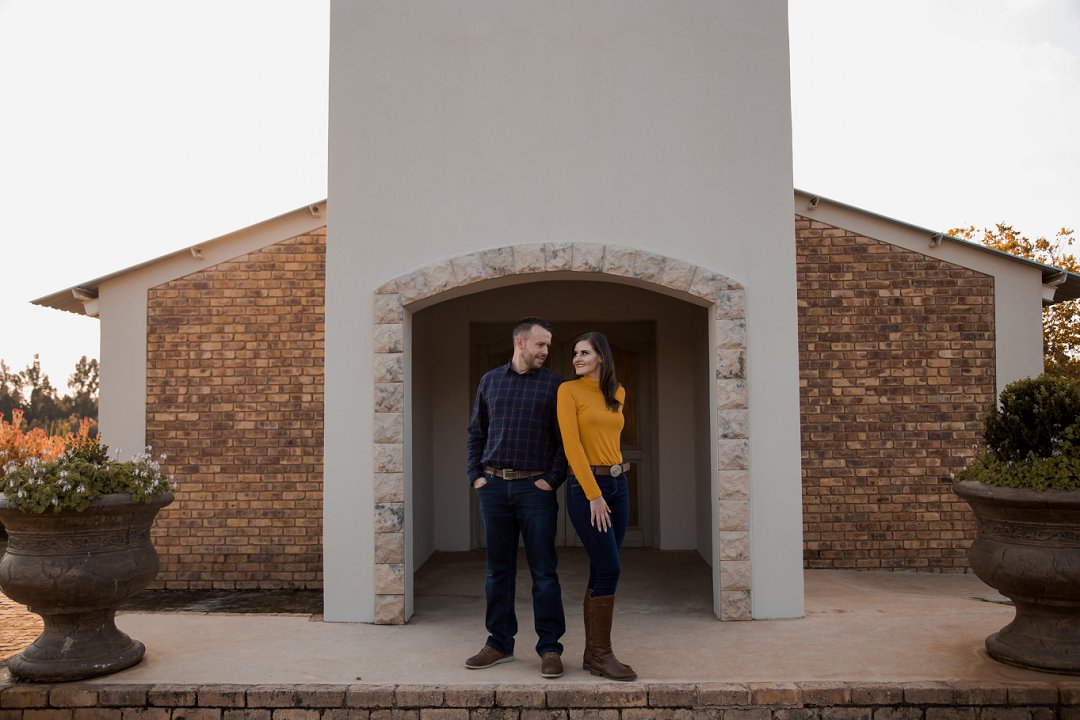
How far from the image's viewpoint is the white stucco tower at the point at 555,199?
5.70m

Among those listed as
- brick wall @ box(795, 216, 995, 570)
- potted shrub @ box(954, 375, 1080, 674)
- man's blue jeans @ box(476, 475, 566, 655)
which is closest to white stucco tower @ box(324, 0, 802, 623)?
man's blue jeans @ box(476, 475, 566, 655)

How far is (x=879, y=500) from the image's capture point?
7672 mm

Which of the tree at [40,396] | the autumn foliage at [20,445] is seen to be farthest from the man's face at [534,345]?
the tree at [40,396]

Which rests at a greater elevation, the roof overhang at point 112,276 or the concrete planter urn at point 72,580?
the roof overhang at point 112,276

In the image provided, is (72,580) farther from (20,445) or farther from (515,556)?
(20,445)

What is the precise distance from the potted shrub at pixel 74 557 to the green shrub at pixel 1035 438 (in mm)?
4896

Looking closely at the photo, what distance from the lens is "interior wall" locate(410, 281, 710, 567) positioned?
8.38 meters

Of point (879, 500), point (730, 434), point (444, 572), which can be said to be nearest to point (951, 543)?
point (879, 500)

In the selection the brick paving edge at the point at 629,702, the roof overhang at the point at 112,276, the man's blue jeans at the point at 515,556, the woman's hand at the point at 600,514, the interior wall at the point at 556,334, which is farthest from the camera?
the interior wall at the point at 556,334

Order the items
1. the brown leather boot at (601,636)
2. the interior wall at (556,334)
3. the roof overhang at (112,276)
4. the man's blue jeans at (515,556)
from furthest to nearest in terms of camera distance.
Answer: the interior wall at (556,334), the roof overhang at (112,276), the man's blue jeans at (515,556), the brown leather boot at (601,636)

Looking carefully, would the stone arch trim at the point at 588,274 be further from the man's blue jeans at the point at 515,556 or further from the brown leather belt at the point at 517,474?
the brown leather belt at the point at 517,474

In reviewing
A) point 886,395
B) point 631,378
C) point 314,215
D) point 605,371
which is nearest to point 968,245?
point 886,395

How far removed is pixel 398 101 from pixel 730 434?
3.37 m

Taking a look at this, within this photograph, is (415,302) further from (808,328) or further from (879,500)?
(879,500)
